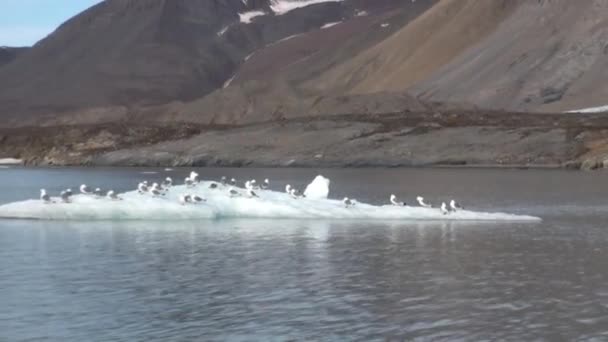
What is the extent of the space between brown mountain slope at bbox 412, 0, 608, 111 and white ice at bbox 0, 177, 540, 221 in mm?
87039

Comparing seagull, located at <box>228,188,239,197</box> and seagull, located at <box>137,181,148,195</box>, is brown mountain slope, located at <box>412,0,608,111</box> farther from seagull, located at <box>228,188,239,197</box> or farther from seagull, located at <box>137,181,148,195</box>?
seagull, located at <box>137,181,148,195</box>

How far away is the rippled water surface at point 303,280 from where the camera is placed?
57.8 ft

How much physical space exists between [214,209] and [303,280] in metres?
12.8

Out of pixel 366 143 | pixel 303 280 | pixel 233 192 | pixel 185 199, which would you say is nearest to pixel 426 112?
pixel 366 143

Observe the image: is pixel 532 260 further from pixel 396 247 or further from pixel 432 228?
pixel 432 228

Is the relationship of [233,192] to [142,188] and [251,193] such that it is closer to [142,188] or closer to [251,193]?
[251,193]

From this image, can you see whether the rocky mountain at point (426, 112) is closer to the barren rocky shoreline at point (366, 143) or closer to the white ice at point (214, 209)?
the barren rocky shoreline at point (366, 143)

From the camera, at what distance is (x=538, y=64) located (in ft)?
449

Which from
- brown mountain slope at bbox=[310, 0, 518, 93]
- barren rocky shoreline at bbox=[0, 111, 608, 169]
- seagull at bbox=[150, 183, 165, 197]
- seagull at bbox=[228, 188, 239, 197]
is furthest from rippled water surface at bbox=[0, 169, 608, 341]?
brown mountain slope at bbox=[310, 0, 518, 93]

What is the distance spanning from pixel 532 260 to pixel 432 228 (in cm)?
754

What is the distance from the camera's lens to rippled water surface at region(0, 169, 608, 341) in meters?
17.6

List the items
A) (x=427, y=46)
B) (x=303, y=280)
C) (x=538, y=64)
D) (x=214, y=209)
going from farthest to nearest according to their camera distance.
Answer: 1. (x=427, y=46)
2. (x=538, y=64)
3. (x=214, y=209)
4. (x=303, y=280)

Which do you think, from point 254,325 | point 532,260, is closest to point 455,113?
point 532,260

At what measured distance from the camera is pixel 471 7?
189 m
